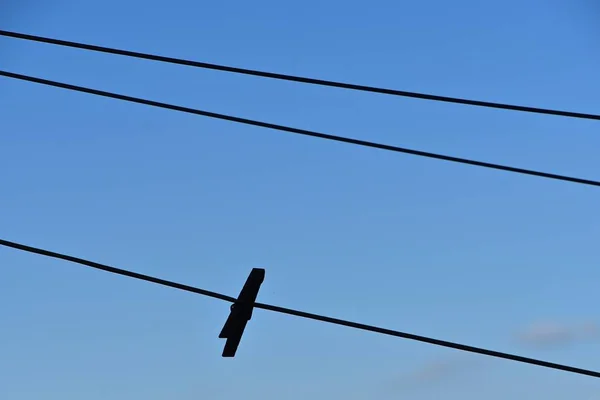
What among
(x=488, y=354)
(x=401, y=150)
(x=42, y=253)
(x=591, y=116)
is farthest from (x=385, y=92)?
(x=42, y=253)

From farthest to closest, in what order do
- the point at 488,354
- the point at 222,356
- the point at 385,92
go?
the point at 222,356 → the point at 385,92 → the point at 488,354

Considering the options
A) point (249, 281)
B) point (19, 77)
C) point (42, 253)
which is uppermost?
point (19, 77)

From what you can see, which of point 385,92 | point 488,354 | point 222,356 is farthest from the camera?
point 222,356

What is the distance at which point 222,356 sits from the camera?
1133 centimetres

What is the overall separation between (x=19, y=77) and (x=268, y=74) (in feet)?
8.33

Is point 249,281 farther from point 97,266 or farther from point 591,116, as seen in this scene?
point 591,116

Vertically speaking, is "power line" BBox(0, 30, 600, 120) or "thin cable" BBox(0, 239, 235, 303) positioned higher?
"power line" BBox(0, 30, 600, 120)

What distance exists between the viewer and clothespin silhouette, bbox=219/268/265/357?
11.2 m

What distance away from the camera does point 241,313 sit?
1124 cm

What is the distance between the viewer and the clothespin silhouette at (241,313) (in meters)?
11.2

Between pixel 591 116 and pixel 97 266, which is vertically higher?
pixel 591 116

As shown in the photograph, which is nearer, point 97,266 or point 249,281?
point 97,266

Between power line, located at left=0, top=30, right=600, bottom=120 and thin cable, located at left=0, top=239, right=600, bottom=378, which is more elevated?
power line, located at left=0, top=30, right=600, bottom=120

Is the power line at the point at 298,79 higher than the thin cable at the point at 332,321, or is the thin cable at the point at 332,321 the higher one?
the power line at the point at 298,79
